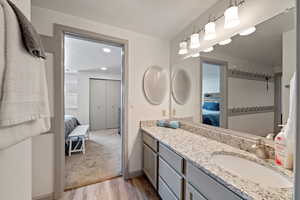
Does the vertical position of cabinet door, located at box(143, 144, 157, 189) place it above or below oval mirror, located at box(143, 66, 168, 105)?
below

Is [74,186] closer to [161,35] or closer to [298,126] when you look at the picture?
[298,126]

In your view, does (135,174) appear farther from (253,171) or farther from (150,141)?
(253,171)

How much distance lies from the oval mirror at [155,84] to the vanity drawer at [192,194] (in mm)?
1378

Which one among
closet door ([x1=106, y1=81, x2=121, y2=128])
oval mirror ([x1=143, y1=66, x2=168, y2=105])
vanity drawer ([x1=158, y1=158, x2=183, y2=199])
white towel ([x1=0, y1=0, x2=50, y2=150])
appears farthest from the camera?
closet door ([x1=106, y1=81, x2=121, y2=128])

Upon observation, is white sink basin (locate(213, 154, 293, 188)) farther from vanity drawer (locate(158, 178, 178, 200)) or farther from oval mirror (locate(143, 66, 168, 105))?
oval mirror (locate(143, 66, 168, 105))

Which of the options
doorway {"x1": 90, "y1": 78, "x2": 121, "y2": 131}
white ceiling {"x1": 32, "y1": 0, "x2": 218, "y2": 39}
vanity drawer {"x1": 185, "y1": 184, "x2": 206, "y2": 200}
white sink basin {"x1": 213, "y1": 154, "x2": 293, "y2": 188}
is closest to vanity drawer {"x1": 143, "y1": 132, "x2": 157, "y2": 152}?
vanity drawer {"x1": 185, "y1": 184, "x2": 206, "y2": 200}

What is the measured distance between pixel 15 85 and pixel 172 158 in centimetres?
125

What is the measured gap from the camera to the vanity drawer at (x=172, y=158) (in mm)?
1155

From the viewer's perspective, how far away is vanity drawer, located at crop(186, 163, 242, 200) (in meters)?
0.73

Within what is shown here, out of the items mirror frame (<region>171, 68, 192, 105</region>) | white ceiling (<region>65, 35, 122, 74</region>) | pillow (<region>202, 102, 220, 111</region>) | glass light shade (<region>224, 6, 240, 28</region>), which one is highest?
white ceiling (<region>65, 35, 122, 74</region>)

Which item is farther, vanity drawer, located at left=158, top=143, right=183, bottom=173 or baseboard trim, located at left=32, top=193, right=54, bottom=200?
baseboard trim, located at left=32, top=193, right=54, bottom=200

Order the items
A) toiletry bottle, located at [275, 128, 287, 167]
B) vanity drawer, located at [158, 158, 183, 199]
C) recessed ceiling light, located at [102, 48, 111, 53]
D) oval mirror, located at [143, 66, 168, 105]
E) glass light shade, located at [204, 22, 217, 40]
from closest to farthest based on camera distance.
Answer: toiletry bottle, located at [275, 128, 287, 167] < vanity drawer, located at [158, 158, 183, 199] < glass light shade, located at [204, 22, 217, 40] < oval mirror, located at [143, 66, 168, 105] < recessed ceiling light, located at [102, 48, 111, 53]

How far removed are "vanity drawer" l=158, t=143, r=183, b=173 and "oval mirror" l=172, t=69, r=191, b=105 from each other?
92 centimetres

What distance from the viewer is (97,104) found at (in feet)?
17.9
